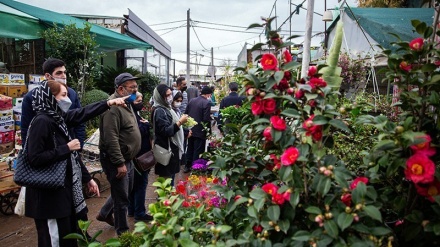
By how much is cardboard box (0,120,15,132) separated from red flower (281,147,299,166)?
19.9 ft

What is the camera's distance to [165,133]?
174 inches

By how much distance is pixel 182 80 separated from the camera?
24.7 ft

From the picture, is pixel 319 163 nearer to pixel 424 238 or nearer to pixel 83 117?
pixel 424 238

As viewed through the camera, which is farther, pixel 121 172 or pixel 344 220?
pixel 121 172

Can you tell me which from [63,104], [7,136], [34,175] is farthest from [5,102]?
[34,175]

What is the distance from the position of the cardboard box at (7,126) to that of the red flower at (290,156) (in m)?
6.07

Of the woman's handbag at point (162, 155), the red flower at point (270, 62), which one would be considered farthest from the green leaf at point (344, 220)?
Answer: the woman's handbag at point (162, 155)

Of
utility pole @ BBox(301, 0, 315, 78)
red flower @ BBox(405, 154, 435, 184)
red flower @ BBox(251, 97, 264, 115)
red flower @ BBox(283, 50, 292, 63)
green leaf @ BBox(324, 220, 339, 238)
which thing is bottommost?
green leaf @ BBox(324, 220, 339, 238)

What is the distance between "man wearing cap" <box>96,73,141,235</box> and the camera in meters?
3.53

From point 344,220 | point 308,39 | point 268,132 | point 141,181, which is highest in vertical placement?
point 308,39

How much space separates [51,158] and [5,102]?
166 inches

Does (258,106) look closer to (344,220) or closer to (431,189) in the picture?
(344,220)

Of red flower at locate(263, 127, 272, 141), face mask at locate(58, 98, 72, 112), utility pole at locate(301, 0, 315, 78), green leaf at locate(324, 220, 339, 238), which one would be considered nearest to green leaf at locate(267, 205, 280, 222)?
green leaf at locate(324, 220, 339, 238)

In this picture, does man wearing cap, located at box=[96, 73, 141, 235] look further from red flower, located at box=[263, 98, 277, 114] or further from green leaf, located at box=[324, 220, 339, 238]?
green leaf, located at box=[324, 220, 339, 238]
